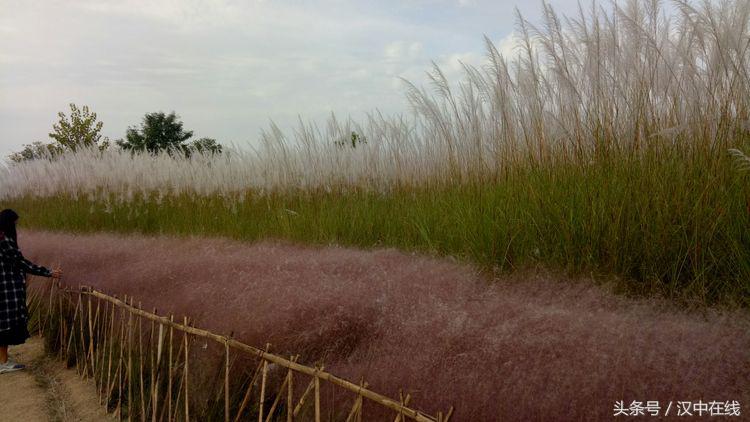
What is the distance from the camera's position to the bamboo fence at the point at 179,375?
1986 mm

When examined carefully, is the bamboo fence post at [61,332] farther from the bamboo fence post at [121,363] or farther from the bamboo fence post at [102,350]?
the bamboo fence post at [121,363]

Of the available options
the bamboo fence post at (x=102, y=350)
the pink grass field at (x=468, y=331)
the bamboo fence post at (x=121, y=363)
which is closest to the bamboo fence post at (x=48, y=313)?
the bamboo fence post at (x=102, y=350)

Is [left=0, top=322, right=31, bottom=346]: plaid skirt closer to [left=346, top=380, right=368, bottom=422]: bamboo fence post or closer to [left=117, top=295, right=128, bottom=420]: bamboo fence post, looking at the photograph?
[left=117, top=295, right=128, bottom=420]: bamboo fence post

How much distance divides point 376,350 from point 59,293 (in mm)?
3534

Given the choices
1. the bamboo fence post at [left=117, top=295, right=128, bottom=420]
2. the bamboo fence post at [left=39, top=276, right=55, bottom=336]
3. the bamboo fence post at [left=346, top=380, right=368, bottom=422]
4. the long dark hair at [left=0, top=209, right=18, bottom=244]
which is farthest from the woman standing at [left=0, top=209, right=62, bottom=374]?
the bamboo fence post at [left=346, top=380, right=368, bottom=422]

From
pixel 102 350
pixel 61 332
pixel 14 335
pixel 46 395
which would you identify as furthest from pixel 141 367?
pixel 14 335

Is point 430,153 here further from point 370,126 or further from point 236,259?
point 236,259

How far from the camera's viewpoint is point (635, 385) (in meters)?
1.52

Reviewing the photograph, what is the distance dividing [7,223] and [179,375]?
2.32 meters

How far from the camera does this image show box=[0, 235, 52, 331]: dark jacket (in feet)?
14.4

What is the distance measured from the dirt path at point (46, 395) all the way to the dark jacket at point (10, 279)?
377 millimetres

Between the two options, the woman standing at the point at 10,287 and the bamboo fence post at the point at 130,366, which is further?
the woman standing at the point at 10,287

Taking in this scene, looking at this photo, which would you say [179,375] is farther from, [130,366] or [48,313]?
[48,313]

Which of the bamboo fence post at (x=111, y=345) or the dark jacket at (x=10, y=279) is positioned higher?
the dark jacket at (x=10, y=279)
